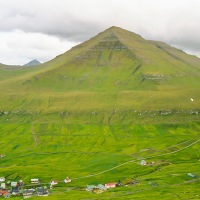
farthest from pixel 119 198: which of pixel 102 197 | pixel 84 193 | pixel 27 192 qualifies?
pixel 27 192

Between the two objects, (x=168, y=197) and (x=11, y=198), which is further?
(x=11, y=198)

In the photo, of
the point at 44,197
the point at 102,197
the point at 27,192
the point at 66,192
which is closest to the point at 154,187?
the point at 102,197

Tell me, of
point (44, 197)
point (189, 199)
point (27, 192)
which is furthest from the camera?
point (27, 192)

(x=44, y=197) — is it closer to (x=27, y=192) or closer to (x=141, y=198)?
(x=27, y=192)

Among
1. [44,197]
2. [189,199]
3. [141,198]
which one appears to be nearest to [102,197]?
[141,198]

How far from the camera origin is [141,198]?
17525 centimetres

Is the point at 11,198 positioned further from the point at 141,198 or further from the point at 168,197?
the point at 168,197

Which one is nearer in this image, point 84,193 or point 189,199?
point 189,199

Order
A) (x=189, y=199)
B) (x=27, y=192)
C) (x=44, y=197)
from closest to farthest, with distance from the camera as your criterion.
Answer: (x=189, y=199) < (x=44, y=197) < (x=27, y=192)

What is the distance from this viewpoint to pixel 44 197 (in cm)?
18550

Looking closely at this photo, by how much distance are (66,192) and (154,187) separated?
53.5m

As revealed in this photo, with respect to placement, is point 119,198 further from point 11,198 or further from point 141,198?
point 11,198

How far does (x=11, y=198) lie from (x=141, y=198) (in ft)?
253

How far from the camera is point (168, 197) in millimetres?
177000
